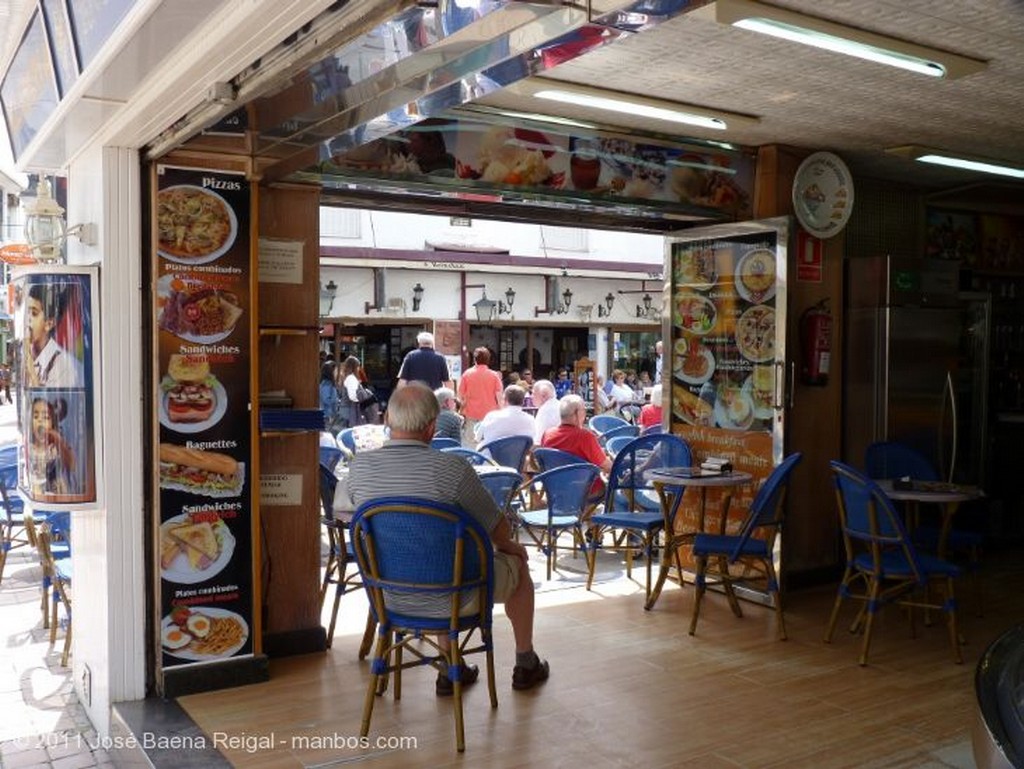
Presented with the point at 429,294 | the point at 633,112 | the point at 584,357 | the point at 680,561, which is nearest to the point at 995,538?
the point at 680,561

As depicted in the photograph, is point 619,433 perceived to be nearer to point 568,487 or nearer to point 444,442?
point 444,442

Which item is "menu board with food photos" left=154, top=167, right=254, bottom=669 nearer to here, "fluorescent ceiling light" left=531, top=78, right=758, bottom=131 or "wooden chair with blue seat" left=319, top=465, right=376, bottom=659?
"wooden chair with blue seat" left=319, top=465, right=376, bottom=659

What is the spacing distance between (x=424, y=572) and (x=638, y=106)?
2682 millimetres

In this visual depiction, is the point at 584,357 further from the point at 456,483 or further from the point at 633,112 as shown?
the point at 456,483

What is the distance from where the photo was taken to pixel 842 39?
3.91m

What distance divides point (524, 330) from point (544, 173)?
13075 mm

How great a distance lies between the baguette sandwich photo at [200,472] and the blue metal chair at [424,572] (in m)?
0.79

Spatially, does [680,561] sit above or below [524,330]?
below

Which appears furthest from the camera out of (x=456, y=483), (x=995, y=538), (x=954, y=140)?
(x=995, y=538)

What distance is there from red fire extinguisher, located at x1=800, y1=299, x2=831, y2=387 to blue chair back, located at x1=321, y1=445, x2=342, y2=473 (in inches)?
125

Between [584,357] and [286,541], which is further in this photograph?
[584,357]

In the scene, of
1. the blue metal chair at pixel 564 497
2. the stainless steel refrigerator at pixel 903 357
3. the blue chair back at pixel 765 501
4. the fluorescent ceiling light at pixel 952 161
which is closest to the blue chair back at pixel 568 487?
the blue metal chair at pixel 564 497

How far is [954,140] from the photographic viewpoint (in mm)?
5836

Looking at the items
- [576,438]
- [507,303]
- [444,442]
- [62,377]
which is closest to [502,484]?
[576,438]
